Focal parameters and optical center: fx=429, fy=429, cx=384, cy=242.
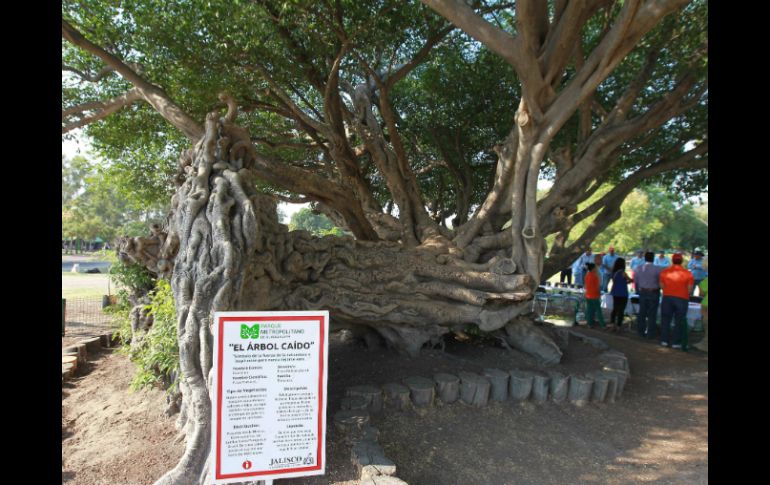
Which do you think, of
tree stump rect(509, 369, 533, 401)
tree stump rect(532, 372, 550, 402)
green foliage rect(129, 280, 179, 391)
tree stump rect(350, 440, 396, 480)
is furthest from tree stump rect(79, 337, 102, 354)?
tree stump rect(532, 372, 550, 402)

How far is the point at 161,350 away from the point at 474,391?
333 centimetres

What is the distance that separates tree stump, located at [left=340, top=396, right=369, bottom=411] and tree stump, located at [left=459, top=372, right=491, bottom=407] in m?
1.16

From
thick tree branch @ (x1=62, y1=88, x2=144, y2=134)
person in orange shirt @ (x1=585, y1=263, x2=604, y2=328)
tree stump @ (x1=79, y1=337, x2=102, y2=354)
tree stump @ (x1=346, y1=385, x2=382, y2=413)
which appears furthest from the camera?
person in orange shirt @ (x1=585, y1=263, x2=604, y2=328)

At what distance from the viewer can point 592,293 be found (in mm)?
9062

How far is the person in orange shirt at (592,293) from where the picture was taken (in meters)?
8.76

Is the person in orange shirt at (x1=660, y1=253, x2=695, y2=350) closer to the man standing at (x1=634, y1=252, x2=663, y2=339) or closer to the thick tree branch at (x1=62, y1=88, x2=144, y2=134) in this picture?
the man standing at (x1=634, y1=252, x2=663, y2=339)

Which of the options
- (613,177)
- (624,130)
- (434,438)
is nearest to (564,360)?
(434,438)

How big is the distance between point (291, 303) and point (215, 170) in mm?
1604

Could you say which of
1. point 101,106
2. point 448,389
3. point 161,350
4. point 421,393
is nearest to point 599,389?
point 448,389

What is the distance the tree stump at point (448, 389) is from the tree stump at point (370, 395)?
0.71m

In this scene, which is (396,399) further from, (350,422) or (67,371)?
(67,371)

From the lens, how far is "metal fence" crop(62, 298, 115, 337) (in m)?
7.90

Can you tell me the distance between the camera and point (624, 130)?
6.19 meters
